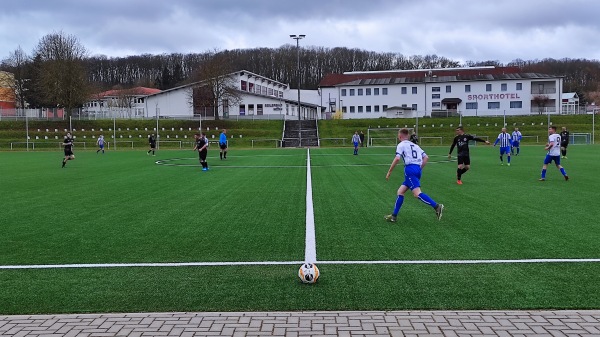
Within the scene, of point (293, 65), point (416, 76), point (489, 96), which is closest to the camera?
point (489, 96)

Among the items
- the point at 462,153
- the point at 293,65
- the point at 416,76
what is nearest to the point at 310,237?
the point at 462,153

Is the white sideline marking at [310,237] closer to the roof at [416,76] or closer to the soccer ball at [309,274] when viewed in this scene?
the soccer ball at [309,274]

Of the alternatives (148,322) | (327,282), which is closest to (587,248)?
(327,282)

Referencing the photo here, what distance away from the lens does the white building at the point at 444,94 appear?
261ft

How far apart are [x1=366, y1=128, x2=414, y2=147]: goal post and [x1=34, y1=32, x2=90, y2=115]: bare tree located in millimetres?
38813

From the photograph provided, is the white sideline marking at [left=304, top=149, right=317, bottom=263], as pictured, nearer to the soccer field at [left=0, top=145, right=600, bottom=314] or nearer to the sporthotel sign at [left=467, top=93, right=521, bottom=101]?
the soccer field at [left=0, top=145, right=600, bottom=314]

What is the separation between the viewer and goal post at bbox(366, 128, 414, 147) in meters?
55.2

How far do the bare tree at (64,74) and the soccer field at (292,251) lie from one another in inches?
2253

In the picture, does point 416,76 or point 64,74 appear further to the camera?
point 416,76

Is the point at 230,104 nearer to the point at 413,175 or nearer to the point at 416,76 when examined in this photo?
the point at 416,76

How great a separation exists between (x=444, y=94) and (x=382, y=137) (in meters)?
32.3

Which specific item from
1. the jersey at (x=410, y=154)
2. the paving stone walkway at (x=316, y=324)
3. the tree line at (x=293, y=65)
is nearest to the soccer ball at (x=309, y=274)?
the paving stone walkway at (x=316, y=324)

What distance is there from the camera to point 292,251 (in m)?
7.23

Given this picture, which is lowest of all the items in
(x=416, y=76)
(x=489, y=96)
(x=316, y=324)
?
(x=316, y=324)
